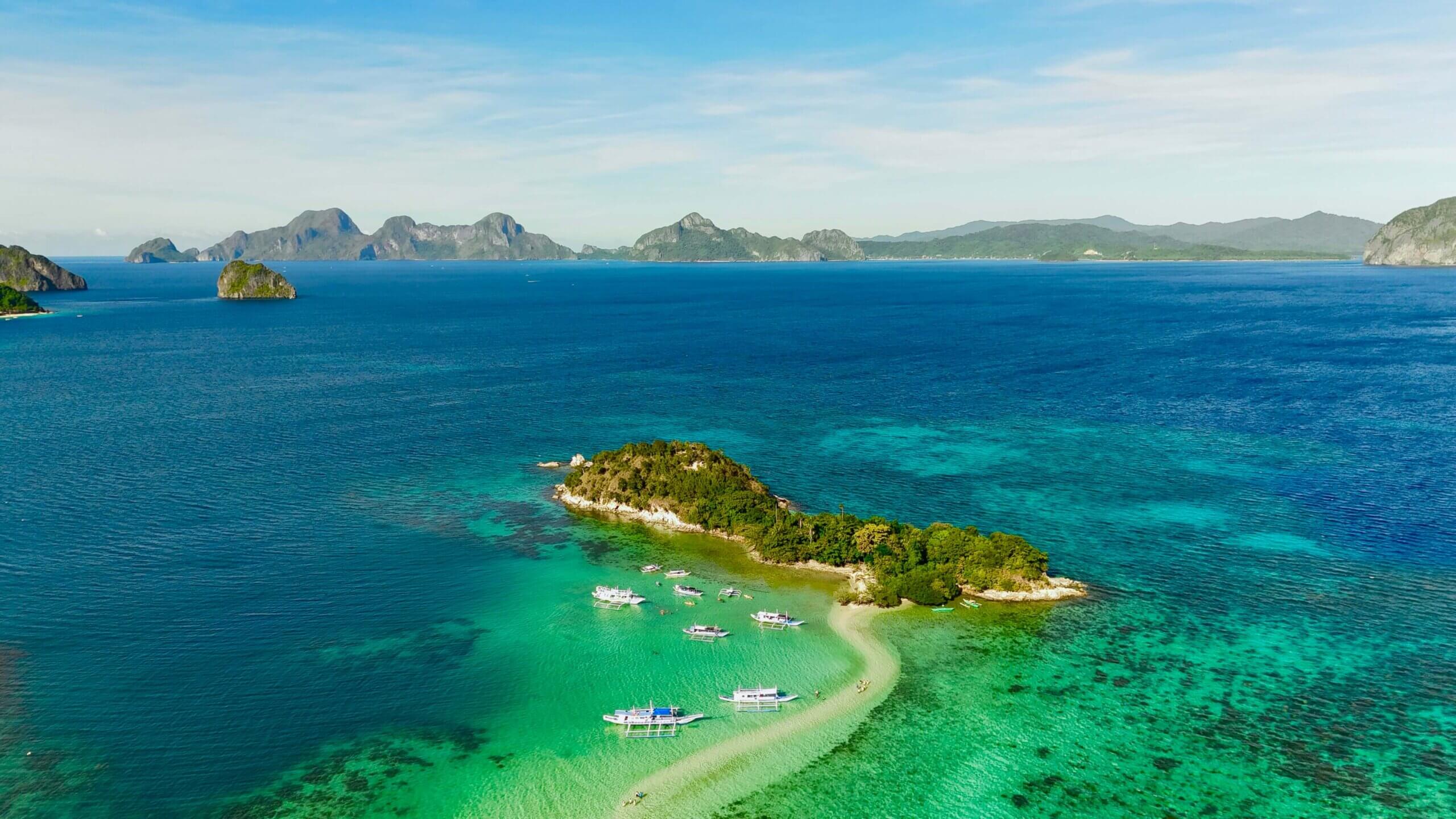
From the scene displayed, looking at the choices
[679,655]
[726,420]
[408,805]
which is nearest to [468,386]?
[726,420]

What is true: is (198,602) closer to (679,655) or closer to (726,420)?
(679,655)

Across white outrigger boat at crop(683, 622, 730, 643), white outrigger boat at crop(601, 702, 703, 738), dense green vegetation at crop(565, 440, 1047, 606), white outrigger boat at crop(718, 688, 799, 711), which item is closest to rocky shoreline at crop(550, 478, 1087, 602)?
dense green vegetation at crop(565, 440, 1047, 606)

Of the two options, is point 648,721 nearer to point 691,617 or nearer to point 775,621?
point 691,617

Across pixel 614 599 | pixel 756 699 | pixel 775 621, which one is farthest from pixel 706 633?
pixel 614 599

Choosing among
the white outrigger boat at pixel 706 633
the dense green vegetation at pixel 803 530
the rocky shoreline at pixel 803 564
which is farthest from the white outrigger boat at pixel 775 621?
the rocky shoreline at pixel 803 564

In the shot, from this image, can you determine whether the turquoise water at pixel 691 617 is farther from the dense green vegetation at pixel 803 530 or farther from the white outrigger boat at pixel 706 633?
the dense green vegetation at pixel 803 530

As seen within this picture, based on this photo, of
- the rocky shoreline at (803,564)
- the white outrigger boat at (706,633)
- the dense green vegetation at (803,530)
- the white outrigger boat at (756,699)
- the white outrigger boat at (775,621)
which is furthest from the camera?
the dense green vegetation at (803,530)
